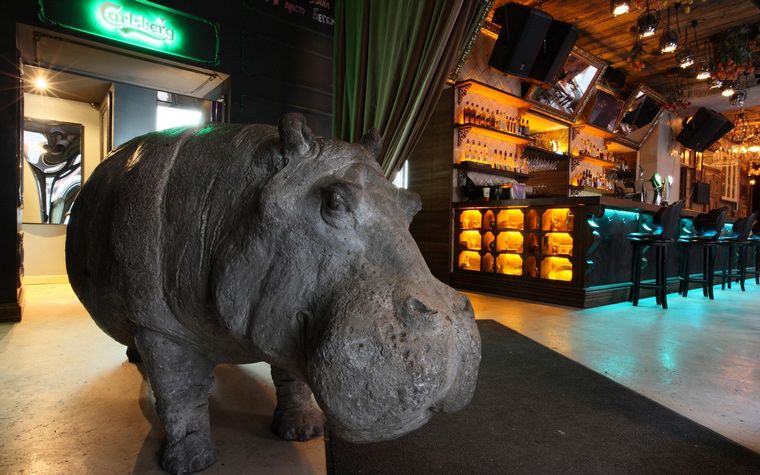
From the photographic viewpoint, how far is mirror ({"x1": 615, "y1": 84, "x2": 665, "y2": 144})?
28.7ft

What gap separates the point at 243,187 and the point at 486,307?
387cm

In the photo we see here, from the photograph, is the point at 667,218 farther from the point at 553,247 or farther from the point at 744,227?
the point at 744,227

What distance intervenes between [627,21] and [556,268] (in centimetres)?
436

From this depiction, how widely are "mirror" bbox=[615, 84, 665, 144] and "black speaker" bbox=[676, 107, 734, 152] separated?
38.3 inches

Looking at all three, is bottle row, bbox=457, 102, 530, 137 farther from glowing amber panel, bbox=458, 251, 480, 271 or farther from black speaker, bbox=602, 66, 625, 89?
black speaker, bbox=602, 66, 625, 89

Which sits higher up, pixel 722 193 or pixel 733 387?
pixel 722 193

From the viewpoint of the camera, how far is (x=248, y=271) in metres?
0.91

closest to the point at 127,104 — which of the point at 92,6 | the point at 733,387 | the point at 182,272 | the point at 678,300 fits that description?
the point at 92,6

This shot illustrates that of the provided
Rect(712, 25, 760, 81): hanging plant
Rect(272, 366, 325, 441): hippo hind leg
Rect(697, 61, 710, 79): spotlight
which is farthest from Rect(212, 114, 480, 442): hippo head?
Rect(712, 25, 760, 81): hanging plant

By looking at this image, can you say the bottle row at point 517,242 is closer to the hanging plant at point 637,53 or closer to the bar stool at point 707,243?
the bar stool at point 707,243

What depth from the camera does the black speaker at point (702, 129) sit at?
980 centimetres

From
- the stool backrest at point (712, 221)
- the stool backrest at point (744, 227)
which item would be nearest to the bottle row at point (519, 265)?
the stool backrest at point (712, 221)

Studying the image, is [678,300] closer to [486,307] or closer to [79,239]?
[486,307]

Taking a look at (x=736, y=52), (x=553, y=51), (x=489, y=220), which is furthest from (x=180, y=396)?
(x=736, y=52)
